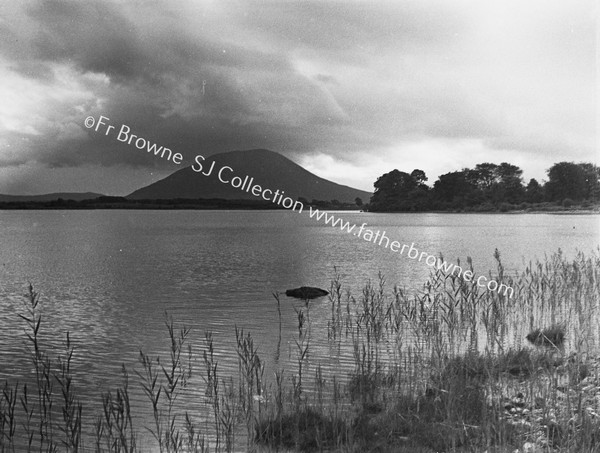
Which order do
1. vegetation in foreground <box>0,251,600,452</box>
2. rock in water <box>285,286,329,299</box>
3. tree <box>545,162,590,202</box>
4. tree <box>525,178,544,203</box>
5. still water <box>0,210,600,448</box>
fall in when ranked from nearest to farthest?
vegetation in foreground <box>0,251,600,452</box>, still water <box>0,210,600,448</box>, rock in water <box>285,286,329,299</box>, tree <box>545,162,590,202</box>, tree <box>525,178,544,203</box>

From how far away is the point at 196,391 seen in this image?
11562mm

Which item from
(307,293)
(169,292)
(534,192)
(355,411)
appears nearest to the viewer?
(355,411)

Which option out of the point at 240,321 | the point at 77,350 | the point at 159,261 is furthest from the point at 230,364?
the point at 159,261

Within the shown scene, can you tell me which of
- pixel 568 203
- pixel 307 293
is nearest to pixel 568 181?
pixel 568 203

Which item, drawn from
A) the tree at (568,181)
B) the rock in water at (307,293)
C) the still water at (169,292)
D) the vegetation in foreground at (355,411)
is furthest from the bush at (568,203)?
the vegetation in foreground at (355,411)

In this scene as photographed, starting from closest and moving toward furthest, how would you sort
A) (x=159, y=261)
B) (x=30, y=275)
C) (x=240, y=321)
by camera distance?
(x=240, y=321) → (x=30, y=275) → (x=159, y=261)

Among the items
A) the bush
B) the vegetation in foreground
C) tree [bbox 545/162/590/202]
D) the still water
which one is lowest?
the still water

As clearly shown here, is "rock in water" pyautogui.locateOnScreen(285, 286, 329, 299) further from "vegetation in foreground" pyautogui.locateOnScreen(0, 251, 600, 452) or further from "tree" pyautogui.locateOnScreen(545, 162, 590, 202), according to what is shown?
"tree" pyautogui.locateOnScreen(545, 162, 590, 202)

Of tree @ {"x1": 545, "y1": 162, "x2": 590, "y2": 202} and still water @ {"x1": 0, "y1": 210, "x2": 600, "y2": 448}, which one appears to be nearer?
still water @ {"x1": 0, "y1": 210, "x2": 600, "y2": 448}

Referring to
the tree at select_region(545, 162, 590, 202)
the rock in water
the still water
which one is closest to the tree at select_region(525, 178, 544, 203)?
the tree at select_region(545, 162, 590, 202)

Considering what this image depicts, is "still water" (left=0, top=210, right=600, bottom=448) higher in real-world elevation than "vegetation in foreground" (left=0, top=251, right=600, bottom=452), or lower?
lower

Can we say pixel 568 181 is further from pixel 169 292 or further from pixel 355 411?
pixel 355 411

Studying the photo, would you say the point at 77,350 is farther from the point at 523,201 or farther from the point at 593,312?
the point at 523,201

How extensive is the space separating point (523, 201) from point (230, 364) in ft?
662
